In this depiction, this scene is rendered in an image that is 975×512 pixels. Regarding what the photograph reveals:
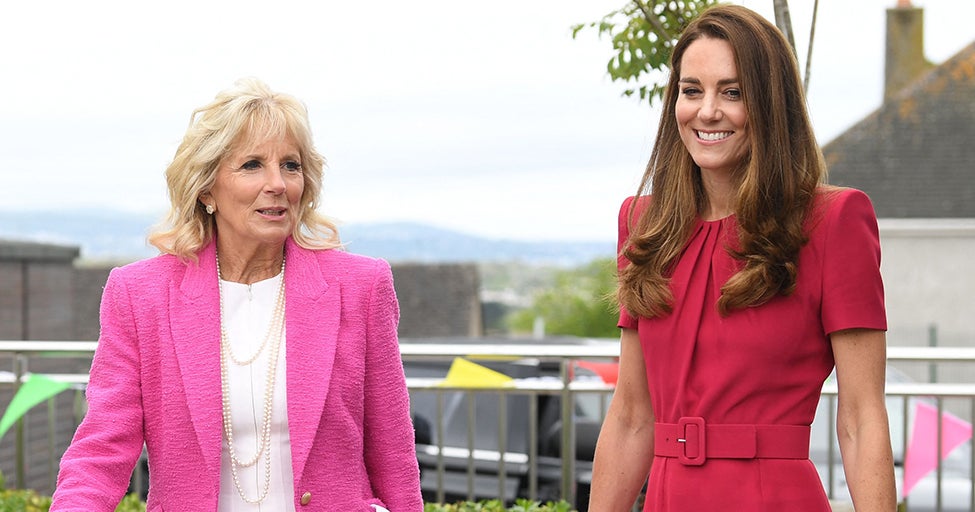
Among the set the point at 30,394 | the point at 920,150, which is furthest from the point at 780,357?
the point at 920,150

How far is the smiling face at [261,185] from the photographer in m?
3.12

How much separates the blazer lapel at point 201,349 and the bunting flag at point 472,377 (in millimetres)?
3309

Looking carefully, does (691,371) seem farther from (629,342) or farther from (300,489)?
(300,489)

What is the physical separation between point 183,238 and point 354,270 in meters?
0.42

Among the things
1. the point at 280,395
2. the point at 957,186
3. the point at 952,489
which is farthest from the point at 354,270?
the point at 957,186

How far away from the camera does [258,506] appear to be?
3.04 m

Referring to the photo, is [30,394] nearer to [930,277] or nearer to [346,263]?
[346,263]

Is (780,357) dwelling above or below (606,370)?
above

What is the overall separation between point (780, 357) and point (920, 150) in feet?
116

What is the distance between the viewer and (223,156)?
3135 millimetres

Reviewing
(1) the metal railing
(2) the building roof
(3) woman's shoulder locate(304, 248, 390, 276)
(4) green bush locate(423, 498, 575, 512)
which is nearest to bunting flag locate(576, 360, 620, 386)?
(1) the metal railing

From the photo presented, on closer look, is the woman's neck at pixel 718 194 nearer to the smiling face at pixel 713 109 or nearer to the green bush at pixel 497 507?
the smiling face at pixel 713 109

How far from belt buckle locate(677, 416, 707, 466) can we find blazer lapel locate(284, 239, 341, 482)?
2.70 ft

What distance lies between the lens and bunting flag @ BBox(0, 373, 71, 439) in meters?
6.79
